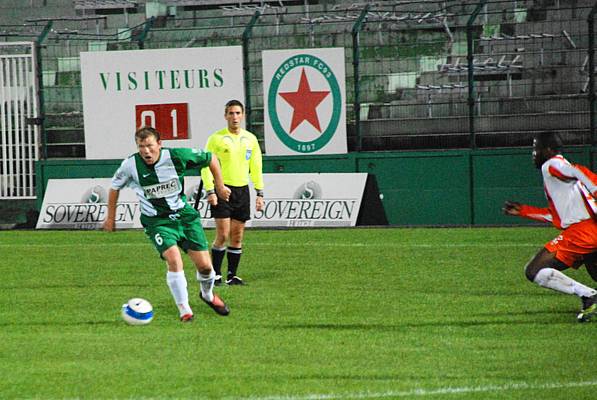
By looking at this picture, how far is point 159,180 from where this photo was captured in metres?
11.8

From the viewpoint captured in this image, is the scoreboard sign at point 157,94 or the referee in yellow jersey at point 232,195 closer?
the referee in yellow jersey at point 232,195

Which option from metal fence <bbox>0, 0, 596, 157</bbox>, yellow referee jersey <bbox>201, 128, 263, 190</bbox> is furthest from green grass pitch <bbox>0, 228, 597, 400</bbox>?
metal fence <bbox>0, 0, 596, 157</bbox>

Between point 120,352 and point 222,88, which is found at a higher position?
point 222,88

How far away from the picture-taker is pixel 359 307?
41.2 feet

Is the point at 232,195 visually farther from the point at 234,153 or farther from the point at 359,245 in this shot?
the point at 359,245

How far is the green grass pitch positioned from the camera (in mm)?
8344

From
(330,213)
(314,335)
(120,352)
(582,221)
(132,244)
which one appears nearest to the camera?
(120,352)

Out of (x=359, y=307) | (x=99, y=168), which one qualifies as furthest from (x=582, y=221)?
(x=99, y=168)

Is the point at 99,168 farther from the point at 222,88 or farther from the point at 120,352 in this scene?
the point at 120,352

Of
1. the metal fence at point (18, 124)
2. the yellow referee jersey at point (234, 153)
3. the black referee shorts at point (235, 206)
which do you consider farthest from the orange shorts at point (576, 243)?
the metal fence at point (18, 124)

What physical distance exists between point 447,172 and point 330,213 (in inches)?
89.3

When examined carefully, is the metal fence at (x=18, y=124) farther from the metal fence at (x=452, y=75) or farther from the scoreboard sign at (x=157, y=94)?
the scoreboard sign at (x=157, y=94)

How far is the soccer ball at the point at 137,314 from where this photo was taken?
447 inches

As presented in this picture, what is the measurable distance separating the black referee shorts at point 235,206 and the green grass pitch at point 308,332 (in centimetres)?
83
